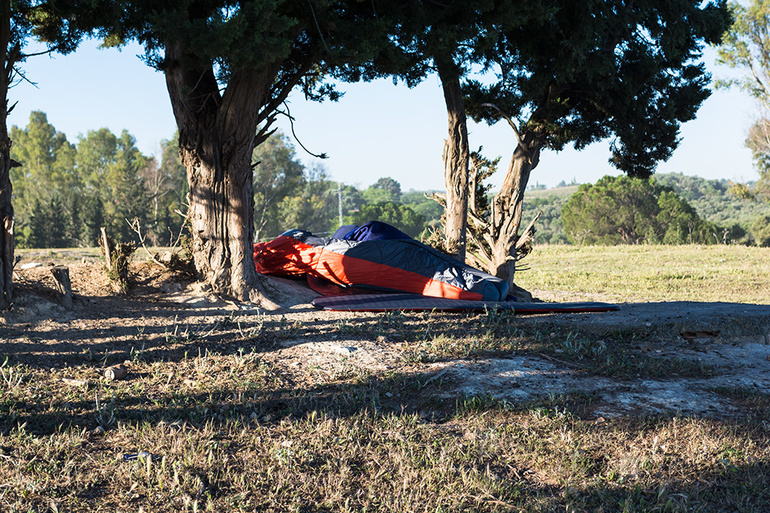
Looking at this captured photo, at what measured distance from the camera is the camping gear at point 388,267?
26.5 ft

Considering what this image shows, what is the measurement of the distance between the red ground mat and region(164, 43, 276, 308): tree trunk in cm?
82

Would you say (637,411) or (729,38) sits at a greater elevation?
(729,38)

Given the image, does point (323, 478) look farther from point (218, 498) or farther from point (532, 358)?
point (532, 358)

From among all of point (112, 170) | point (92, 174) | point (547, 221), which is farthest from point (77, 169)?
point (547, 221)

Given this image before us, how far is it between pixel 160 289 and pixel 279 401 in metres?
3.95

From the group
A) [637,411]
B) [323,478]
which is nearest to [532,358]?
[637,411]

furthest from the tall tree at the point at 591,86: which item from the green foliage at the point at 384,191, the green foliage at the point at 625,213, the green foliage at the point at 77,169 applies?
the green foliage at the point at 384,191

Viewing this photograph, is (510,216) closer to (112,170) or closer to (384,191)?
(112,170)

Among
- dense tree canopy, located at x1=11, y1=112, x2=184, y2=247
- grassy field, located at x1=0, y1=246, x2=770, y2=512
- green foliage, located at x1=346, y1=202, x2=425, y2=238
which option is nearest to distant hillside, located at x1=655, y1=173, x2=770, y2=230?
green foliage, located at x1=346, y1=202, x2=425, y2=238

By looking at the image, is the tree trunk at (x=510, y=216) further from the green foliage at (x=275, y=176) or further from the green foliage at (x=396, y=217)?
the green foliage at (x=396, y=217)

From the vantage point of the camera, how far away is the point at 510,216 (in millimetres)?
11141

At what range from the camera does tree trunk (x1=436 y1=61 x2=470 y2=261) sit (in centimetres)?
1023

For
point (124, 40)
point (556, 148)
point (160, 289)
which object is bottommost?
point (160, 289)

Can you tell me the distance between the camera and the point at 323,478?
9.77 ft
